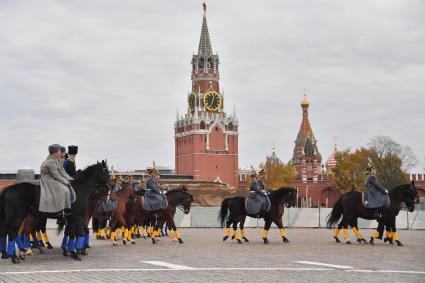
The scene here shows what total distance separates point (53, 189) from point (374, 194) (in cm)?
1054

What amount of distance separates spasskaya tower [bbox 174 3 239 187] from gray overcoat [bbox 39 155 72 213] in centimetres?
12479

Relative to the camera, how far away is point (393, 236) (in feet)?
67.2

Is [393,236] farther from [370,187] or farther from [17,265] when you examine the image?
[17,265]

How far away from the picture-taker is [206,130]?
143m

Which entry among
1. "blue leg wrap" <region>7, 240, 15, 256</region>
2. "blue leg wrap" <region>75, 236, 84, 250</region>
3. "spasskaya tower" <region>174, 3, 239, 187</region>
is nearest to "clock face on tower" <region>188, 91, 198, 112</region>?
"spasskaya tower" <region>174, 3, 239, 187</region>

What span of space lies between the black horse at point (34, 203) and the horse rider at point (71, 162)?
0.91 m

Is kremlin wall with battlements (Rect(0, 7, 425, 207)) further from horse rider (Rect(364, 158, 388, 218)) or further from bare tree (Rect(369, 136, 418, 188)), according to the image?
horse rider (Rect(364, 158, 388, 218))

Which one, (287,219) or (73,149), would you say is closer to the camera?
(73,149)

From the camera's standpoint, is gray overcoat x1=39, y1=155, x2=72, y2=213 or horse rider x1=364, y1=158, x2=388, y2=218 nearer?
gray overcoat x1=39, y1=155, x2=72, y2=213

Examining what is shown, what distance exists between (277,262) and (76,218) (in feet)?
15.5

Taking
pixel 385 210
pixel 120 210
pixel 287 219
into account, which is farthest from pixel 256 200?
pixel 287 219

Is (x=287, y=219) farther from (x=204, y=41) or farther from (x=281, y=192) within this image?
(x=204, y=41)

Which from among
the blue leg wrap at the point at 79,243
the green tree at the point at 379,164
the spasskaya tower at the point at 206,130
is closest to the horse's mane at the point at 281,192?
the blue leg wrap at the point at 79,243

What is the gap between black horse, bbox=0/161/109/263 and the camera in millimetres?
14188
